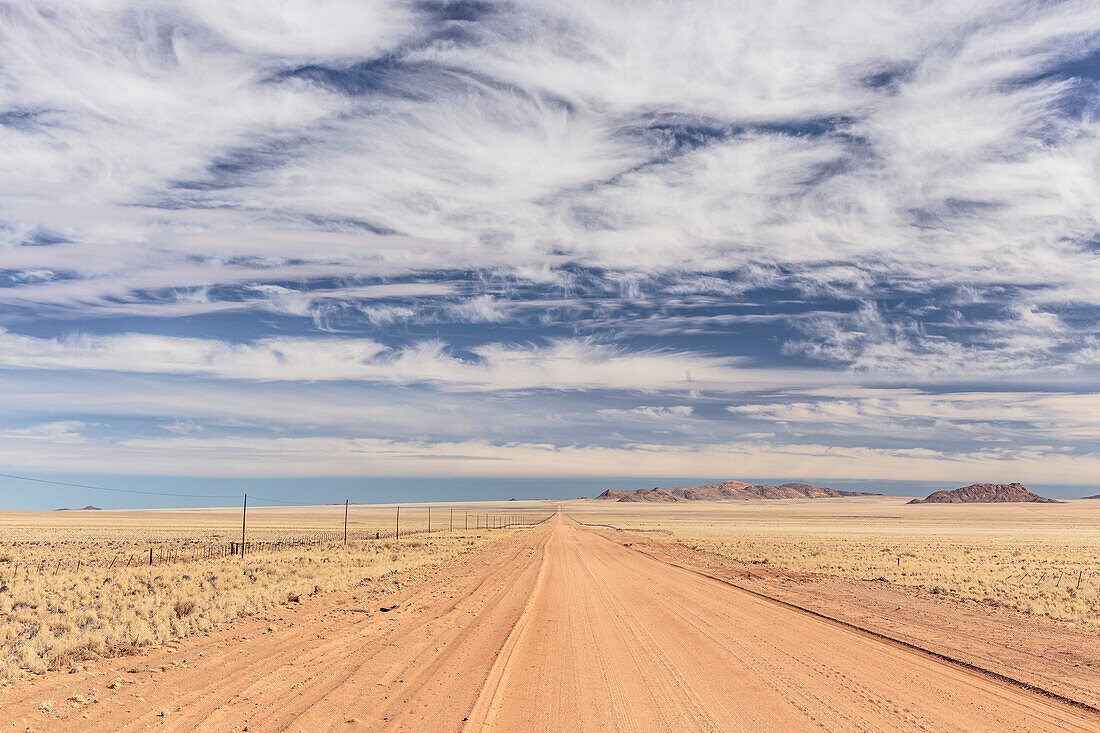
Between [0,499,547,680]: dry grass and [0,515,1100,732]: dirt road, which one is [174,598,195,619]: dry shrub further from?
[0,515,1100,732]: dirt road

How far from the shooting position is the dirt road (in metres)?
8.26

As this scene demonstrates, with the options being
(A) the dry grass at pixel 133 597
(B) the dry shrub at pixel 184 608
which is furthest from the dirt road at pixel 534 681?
(B) the dry shrub at pixel 184 608

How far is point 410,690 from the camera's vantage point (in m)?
9.49

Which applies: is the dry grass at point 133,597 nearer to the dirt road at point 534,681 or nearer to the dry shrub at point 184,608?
the dry shrub at point 184,608

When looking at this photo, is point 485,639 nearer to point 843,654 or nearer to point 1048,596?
point 843,654

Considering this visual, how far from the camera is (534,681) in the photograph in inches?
393

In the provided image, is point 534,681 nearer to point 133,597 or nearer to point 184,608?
point 184,608

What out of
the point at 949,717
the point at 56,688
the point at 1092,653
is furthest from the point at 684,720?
the point at 1092,653

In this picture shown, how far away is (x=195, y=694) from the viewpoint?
9391 mm

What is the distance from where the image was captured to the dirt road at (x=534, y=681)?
27.1 feet

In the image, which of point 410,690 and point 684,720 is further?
point 410,690

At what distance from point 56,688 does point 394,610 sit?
8.33 meters

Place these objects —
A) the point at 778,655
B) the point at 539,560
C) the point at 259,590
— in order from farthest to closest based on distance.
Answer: the point at 539,560
the point at 259,590
the point at 778,655

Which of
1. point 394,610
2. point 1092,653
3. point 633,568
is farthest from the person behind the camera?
point 633,568
